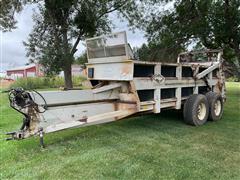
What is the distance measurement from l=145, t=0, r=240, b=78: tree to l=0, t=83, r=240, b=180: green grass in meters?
9.09

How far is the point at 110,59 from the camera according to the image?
18.1ft

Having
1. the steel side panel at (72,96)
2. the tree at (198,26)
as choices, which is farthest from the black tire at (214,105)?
the tree at (198,26)

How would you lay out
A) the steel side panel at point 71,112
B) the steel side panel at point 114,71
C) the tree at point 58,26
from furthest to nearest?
the tree at point 58,26, the steel side panel at point 114,71, the steel side panel at point 71,112

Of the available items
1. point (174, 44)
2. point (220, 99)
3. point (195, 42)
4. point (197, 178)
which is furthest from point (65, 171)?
point (195, 42)

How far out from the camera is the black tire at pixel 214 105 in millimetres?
6762

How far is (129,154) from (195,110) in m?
2.50

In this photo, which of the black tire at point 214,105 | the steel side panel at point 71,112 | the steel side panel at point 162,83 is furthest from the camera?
the black tire at point 214,105

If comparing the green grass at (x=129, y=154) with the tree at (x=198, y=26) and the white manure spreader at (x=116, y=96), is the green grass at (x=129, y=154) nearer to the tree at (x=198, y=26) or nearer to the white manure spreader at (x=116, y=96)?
the white manure spreader at (x=116, y=96)

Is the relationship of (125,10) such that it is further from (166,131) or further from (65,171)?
(65,171)

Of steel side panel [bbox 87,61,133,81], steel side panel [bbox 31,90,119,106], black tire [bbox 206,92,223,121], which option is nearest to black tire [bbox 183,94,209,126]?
black tire [bbox 206,92,223,121]

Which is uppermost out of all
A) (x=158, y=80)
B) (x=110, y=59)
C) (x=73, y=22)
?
(x=73, y=22)

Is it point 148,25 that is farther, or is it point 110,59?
point 148,25

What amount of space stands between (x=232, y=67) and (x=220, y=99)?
926 cm

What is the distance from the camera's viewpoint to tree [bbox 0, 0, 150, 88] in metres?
13.3
